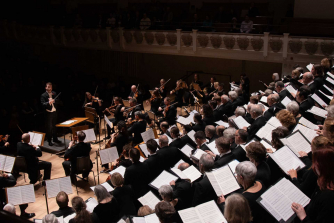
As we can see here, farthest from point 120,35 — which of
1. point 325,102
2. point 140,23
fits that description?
point 325,102

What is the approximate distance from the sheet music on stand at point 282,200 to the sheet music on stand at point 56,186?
3293 millimetres

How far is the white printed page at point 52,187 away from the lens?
16.3 ft

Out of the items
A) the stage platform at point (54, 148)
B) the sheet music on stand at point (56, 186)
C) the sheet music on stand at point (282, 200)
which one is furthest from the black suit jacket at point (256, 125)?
the stage platform at point (54, 148)

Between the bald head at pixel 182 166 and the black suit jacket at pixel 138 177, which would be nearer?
the bald head at pixel 182 166

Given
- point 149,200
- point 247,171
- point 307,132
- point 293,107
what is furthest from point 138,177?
point 293,107

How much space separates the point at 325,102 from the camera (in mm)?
6375

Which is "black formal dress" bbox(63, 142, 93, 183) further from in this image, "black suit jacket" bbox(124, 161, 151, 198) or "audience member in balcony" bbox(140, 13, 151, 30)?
"audience member in balcony" bbox(140, 13, 151, 30)

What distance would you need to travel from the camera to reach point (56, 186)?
16.5 feet

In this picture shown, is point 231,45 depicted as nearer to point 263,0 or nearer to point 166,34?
point 166,34

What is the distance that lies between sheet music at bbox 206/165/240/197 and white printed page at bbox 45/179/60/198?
271 cm

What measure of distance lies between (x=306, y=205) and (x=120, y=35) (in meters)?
13.3

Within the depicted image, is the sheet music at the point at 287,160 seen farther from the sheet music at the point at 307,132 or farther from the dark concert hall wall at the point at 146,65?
the dark concert hall wall at the point at 146,65

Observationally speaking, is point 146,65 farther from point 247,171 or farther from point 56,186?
point 247,171

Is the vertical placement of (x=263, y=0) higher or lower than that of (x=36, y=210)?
higher
